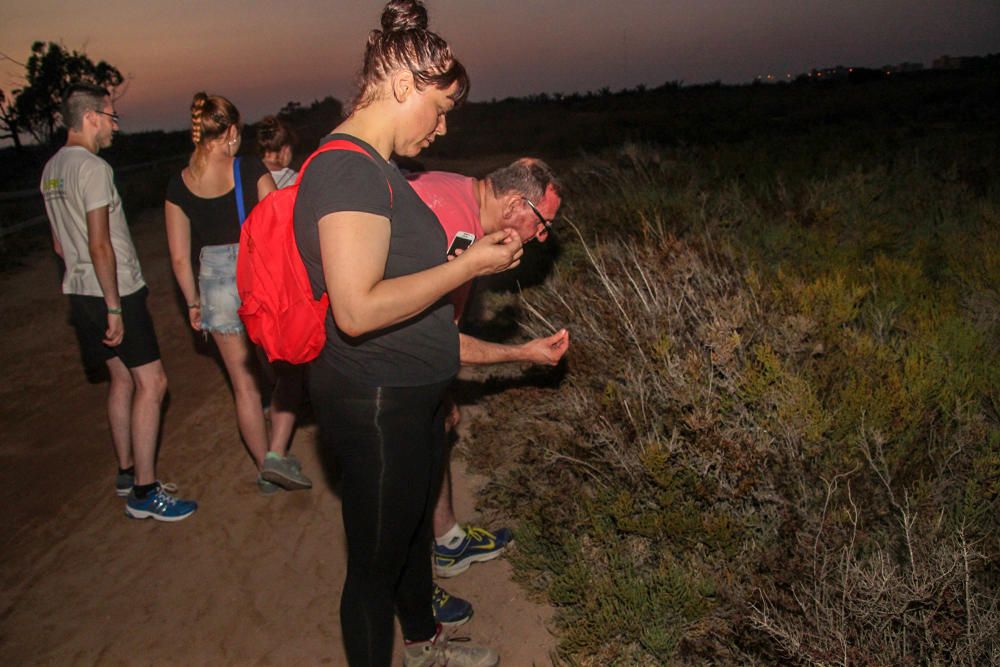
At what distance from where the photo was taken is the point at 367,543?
2.11 m

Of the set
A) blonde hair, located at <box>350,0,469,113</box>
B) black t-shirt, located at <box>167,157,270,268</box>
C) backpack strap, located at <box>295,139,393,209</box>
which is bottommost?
black t-shirt, located at <box>167,157,270,268</box>

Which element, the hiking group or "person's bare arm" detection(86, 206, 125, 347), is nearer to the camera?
the hiking group

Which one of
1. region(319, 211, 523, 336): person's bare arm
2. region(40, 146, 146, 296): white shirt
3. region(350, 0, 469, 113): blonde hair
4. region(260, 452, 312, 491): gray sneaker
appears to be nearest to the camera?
region(319, 211, 523, 336): person's bare arm

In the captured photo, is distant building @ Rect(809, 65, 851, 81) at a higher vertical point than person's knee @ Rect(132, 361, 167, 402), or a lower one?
higher

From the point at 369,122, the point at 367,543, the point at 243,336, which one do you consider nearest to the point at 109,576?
the point at 243,336

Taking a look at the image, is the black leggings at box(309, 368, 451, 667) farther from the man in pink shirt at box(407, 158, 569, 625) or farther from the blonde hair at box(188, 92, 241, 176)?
the blonde hair at box(188, 92, 241, 176)

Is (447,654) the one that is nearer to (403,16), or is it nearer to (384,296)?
(384,296)

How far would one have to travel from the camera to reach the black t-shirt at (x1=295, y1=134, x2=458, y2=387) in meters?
1.73

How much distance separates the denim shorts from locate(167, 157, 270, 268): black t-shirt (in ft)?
0.19

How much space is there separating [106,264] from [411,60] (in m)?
2.49

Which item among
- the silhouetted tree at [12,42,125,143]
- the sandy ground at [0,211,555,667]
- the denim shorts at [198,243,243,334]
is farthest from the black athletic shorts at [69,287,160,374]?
the silhouetted tree at [12,42,125,143]

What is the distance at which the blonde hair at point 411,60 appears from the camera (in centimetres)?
182

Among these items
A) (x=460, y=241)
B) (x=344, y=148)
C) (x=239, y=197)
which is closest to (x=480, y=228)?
(x=460, y=241)

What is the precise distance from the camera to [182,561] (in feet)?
12.7
